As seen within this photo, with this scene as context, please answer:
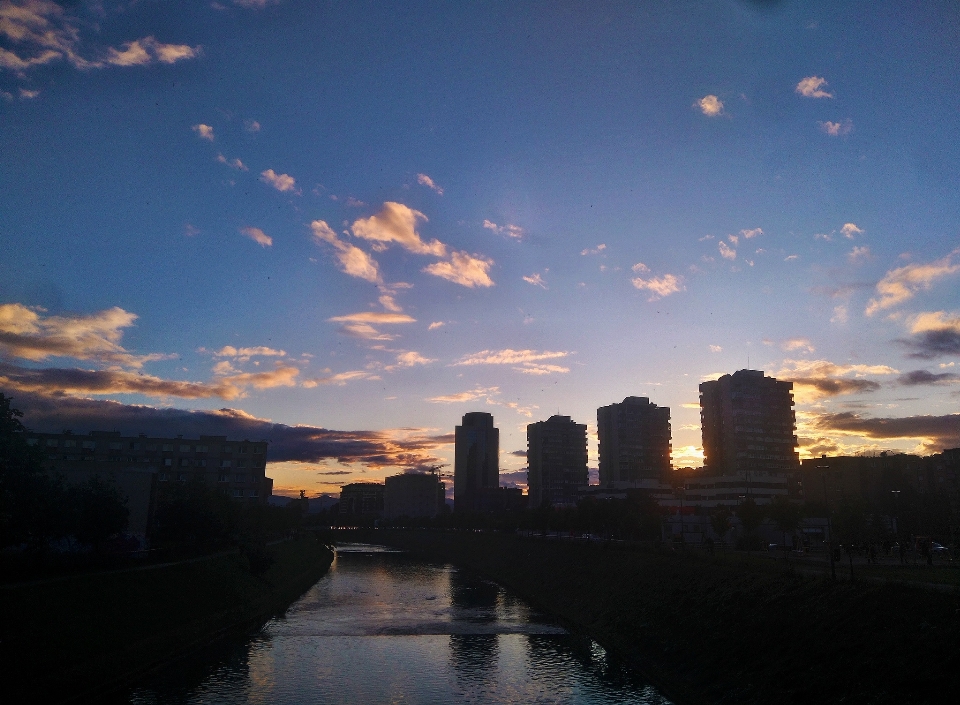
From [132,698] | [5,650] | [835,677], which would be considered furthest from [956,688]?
[5,650]

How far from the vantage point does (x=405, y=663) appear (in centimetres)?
4969

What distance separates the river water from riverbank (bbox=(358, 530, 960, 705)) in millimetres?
3190

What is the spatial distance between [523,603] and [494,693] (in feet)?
140

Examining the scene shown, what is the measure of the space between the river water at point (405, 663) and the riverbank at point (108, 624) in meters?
2.60

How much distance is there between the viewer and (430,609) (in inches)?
3093

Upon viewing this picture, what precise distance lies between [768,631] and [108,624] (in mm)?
43336

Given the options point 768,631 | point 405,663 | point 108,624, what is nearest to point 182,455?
point 108,624

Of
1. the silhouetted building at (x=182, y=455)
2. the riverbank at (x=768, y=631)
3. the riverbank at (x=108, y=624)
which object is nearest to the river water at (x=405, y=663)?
the riverbank at (x=108, y=624)

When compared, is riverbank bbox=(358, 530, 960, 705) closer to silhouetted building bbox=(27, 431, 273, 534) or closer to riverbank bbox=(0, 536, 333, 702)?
riverbank bbox=(0, 536, 333, 702)

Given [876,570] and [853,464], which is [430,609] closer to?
[876,570]

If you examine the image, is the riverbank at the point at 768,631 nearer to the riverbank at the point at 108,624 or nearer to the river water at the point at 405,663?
the river water at the point at 405,663

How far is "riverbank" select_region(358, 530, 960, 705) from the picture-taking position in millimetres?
28672

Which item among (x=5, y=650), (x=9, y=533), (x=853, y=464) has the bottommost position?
(x=5, y=650)

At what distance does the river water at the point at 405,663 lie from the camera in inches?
1601
